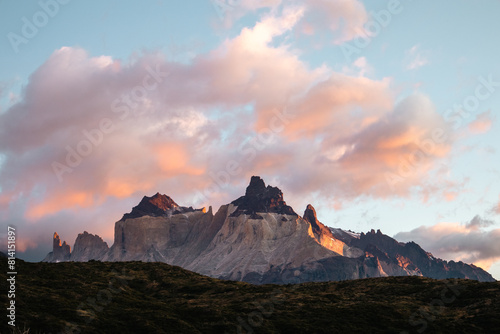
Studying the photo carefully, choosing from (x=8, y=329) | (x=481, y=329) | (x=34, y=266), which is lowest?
(x=8, y=329)

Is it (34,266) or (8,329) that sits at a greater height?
(34,266)

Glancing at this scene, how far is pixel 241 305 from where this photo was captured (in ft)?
293

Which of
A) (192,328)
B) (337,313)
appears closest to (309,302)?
(337,313)

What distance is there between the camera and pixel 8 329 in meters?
65.1

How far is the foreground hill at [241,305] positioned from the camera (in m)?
75.1

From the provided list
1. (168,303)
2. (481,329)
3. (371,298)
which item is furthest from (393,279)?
(168,303)

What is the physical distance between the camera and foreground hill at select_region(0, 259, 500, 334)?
75.1 m

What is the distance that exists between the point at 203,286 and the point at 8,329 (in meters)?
52.5

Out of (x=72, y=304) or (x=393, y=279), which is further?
(x=393, y=279)

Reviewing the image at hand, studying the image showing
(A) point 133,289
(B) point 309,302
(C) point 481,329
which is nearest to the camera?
(C) point 481,329

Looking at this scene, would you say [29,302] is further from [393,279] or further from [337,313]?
[393,279]

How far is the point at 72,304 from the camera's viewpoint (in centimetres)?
8112

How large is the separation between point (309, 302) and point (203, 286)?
99.2 ft

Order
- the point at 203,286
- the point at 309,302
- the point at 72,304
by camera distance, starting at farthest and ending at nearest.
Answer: the point at 203,286, the point at 309,302, the point at 72,304
